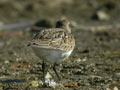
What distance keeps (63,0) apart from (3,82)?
12.0m

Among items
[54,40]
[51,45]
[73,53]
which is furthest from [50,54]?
[73,53]

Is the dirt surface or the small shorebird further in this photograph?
the dirt surface

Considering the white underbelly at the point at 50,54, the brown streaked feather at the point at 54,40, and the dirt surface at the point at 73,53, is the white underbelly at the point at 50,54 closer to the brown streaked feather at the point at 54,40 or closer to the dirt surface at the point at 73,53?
the brown streaked feather at the point at 54,40

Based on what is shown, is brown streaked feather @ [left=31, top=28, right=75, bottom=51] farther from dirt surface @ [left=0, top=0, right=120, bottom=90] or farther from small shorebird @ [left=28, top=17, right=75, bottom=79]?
dirt surface @ [left=0, top=0, right=120, bottom=90]

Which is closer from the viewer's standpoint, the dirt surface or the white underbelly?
the white underbelly

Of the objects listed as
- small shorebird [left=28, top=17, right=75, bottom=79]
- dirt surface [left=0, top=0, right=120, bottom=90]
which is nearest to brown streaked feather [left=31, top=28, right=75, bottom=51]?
small shorebird [left=28, top=17, right=75, bottom=79]

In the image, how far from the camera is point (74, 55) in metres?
8.72

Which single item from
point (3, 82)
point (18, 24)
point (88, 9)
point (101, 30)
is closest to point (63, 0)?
point (88, 9)

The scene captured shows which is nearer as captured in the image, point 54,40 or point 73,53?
point 54,40

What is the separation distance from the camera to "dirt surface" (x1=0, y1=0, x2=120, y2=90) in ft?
20.6

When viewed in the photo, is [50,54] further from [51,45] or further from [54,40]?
[54,40]

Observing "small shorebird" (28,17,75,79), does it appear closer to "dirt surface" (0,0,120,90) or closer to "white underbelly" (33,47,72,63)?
"white underbelly" (33,47,72,63)

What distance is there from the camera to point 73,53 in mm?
9023

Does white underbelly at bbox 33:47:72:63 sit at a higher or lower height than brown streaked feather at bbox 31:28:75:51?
lower
